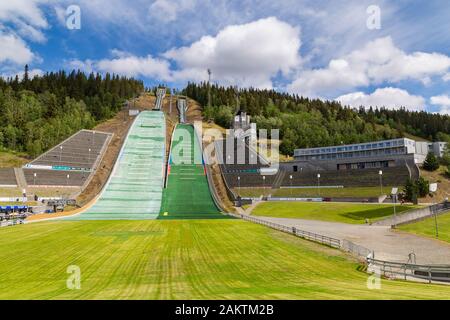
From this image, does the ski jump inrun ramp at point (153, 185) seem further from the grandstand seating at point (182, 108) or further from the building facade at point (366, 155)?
the grandstand seating at point (182, 108)

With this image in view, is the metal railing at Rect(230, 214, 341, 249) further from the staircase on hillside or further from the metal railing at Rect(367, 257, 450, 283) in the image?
the staircase on hillside

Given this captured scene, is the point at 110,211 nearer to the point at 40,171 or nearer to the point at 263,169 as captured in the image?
the point at 40,171

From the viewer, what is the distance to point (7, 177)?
67625 millimetres

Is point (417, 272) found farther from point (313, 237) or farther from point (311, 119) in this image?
point (311, 119)

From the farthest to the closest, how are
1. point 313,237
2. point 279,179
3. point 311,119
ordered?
point 311,119 → point 279,179 → point 313,237

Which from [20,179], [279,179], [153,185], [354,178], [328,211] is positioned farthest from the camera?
[279,179]

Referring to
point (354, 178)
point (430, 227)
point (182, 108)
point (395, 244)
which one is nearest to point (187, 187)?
point (354, 178)

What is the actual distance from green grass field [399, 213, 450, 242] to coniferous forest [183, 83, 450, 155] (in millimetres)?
80571

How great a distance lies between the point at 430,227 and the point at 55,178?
69995mm

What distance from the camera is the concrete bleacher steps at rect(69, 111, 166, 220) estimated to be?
176 feet

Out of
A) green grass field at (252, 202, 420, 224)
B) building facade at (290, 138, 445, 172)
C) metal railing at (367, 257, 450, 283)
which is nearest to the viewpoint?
metal railing at (367, 257, 450, 283)

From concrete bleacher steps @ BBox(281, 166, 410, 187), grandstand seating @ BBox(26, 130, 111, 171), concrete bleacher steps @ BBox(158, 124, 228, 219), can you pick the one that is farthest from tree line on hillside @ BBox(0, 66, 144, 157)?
concrete bleacher steps @ BBox(281, 166, 410, 187)

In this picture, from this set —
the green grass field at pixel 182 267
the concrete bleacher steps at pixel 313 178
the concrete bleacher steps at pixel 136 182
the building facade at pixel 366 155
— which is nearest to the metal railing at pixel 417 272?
the green grass field at pixel 182 267
